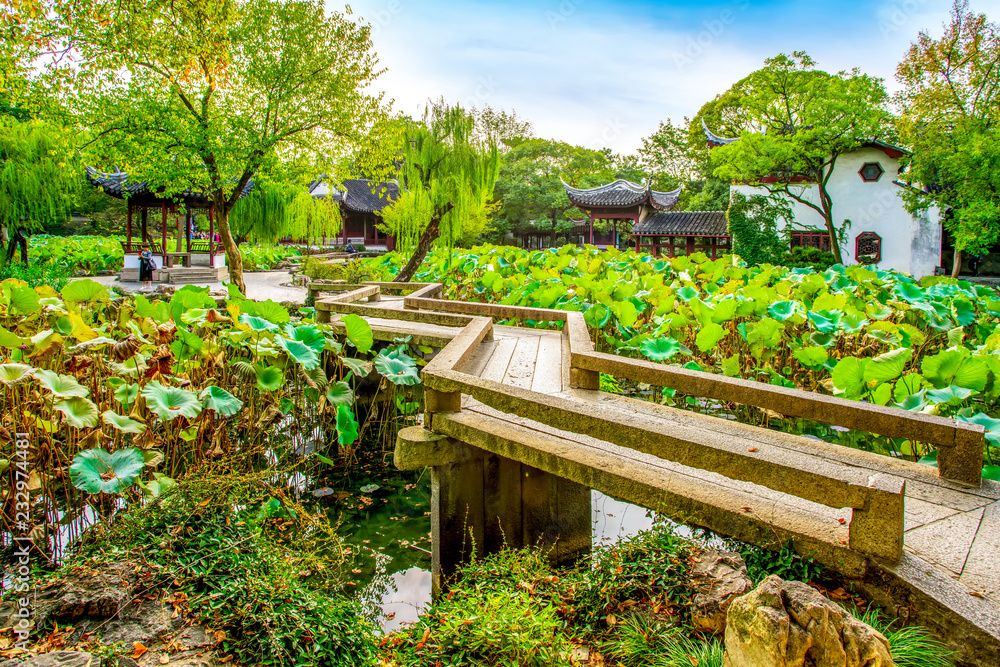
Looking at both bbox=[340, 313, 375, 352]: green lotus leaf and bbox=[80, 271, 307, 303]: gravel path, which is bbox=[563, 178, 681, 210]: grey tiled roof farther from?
bbox=[340, 313, 375, 352]: green lotus leaf

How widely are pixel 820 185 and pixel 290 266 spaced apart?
17058 mm

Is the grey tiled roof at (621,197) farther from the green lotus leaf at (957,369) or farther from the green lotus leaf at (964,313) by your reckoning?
the green lotus leaf at (957,369)

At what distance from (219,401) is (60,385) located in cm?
73

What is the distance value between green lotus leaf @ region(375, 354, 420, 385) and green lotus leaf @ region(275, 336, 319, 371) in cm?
45

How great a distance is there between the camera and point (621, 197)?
24.1m

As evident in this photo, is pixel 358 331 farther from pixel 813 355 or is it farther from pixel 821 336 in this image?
pixel 821 336

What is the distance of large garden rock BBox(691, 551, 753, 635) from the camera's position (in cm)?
200

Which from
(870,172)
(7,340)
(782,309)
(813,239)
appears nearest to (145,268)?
(7,340)

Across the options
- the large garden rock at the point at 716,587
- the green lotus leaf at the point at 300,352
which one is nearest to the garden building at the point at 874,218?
the green lotus leaf at the point at 300,352

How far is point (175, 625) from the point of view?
2.34 m

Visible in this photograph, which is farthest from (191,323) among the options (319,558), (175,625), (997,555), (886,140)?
(886,140)

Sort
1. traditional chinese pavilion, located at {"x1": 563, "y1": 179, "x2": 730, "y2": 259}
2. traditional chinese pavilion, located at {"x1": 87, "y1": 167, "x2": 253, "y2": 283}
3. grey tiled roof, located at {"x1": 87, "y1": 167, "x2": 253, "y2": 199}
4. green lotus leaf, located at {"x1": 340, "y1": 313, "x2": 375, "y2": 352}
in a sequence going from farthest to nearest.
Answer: traditional chinese pavilion, located at {"x1": 563, "y1": 179, "x2": 730, "y2": 259}, grey tiled roof, located at {"x1": 87, "y1": 167, "x2": 253, "y2": 199}, traditional chinese pavilion, located at {"x1": 87, "y1": 167, "x2": 253, "y2": 283}, green lotus leaf, located at {"x1": 340, "y1": 313, "x2": 375, "y2": 352}

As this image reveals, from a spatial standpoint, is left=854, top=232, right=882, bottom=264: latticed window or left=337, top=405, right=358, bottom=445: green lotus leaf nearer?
left=337, top=405, right=358, bottom=445: green lotus leaf

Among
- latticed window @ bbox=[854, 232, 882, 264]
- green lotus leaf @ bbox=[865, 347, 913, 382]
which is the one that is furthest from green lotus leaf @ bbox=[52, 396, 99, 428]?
latticed window @ bbox=[854, 232, 882, 264]
